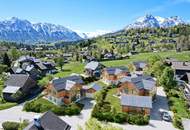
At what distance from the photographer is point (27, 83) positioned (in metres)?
76.2

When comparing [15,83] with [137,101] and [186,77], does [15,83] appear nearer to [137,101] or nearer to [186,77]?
[137,101]

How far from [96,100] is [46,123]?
24.8m

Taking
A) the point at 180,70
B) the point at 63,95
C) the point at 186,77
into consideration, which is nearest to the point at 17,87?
the point at 63,95

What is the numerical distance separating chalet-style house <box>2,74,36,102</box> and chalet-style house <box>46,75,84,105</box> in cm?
765

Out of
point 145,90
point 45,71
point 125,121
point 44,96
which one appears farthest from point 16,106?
point 45,71

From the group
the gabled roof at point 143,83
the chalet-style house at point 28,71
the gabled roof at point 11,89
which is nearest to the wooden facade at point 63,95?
the gabled roof at point 11,89

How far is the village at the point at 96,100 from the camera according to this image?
175ft

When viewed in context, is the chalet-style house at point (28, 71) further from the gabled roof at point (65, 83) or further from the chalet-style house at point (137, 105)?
the chalet-style house at point (137, 105)

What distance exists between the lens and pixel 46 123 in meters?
40.9

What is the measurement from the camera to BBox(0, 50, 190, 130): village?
5331 centimetres

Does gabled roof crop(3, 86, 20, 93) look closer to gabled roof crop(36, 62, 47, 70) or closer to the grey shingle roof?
the grey shingle roof

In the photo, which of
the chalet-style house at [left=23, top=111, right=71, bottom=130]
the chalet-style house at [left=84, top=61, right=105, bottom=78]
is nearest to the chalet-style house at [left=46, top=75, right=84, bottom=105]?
the chalet-style house at [left=23, top=111, right=71, bottom=130]

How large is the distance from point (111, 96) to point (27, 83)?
23.1 m

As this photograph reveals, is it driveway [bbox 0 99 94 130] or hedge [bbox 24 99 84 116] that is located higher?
hedge [bbox 24 99 84 116]
